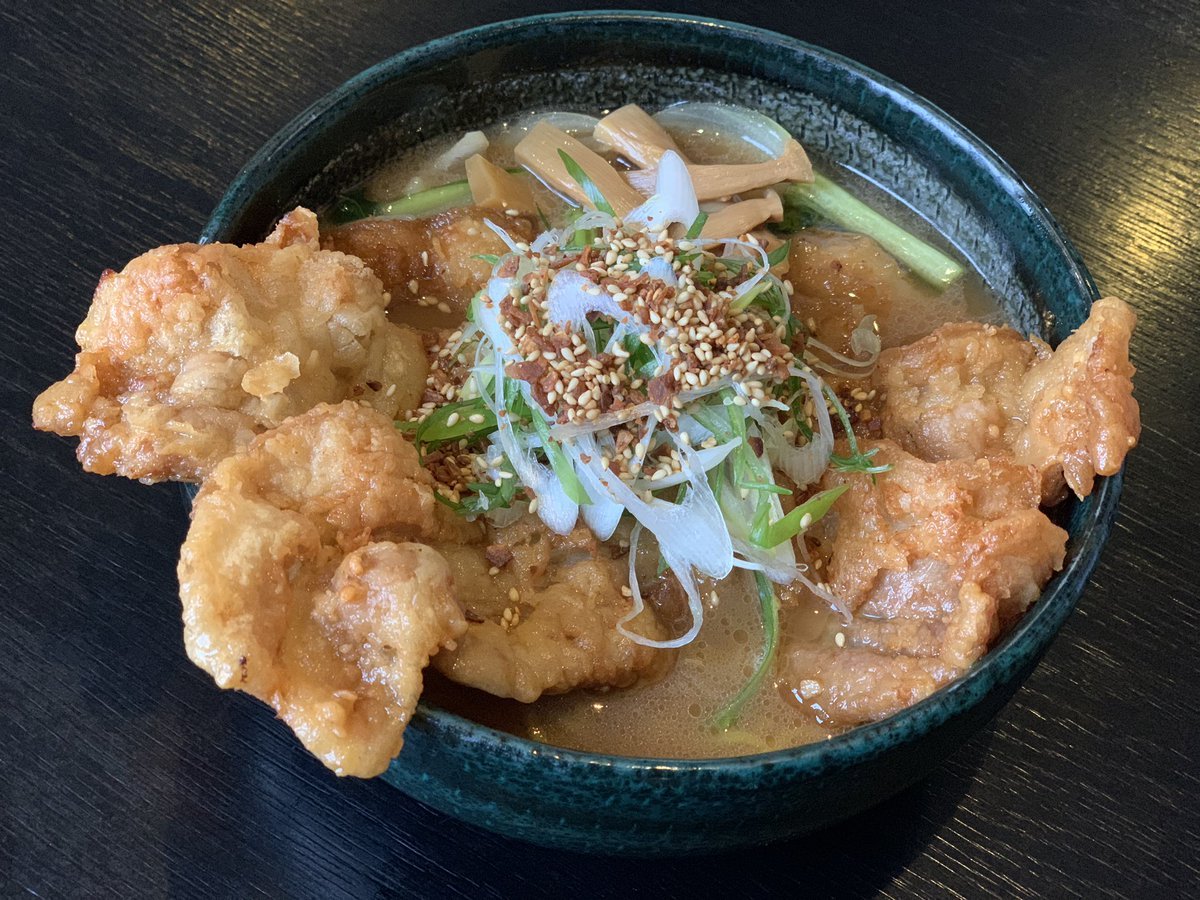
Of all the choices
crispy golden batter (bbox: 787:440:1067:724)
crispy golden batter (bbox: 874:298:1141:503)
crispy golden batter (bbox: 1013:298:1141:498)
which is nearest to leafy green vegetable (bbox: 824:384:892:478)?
crispy golden batter (bbox: 787:440:1067:724)

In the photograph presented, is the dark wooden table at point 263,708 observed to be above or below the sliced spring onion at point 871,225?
below

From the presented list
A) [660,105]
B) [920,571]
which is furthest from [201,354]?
[660,105]

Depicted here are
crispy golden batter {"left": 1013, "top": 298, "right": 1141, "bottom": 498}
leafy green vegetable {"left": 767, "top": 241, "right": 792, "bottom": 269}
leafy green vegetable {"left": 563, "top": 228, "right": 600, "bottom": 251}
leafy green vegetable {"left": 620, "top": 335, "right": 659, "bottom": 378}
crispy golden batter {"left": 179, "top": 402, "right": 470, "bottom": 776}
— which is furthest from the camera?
leafy green vegetable {"left": 767, "top": 241, "right": 792, "bottom": 269}

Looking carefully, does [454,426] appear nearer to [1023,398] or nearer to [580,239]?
[580,239]

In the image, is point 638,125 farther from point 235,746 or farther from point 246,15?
point 235,746

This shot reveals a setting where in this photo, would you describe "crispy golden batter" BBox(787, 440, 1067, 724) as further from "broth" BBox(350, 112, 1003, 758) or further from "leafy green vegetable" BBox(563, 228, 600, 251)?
"leafy green vegetable" BBox(563, 228, 600, 251)

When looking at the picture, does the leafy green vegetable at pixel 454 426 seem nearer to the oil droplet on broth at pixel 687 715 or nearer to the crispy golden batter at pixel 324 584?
the crispy golden batter at pixel 324 584

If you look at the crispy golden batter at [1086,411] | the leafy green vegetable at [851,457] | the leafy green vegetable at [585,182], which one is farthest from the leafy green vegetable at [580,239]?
the crispy golden batter at [1086,411]
